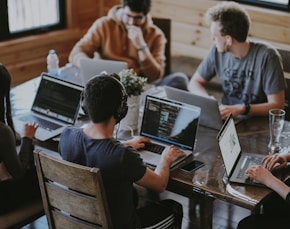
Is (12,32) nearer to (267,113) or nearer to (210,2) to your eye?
(210,2)

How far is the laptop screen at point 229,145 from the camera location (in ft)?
8.30

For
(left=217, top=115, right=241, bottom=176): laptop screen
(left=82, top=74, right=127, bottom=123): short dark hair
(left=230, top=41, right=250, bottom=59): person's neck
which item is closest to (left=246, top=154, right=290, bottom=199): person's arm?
(left=217, top=115, right=241, bottom=176): laptop screen

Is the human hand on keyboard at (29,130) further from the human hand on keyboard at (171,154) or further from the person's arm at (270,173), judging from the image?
the person's arm at (270,173)

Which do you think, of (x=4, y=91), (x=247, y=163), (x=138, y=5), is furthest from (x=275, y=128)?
(x=138, y=5)

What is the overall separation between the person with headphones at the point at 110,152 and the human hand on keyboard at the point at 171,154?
149 millimetres

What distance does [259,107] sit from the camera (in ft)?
10.7

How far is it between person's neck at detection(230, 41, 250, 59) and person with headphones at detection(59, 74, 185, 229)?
3.78 feet

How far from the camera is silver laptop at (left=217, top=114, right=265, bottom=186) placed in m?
2.53

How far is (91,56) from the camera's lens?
4137 mm

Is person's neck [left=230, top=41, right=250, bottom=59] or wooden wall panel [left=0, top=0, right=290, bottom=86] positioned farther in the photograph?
wooden wall panel [left=0, top=0, right=290, bottom=86]

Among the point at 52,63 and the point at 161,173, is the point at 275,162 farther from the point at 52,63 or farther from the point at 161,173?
the point at 52,63

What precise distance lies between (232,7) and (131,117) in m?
0.91

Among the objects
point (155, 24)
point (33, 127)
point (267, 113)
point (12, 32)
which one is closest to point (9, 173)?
point (33, 127)

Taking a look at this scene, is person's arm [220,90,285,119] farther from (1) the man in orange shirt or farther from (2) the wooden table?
(1) the man in orange shirt
